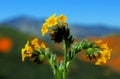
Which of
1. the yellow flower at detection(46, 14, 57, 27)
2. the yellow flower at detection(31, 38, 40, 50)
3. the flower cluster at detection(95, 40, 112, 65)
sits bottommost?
the flower cluster at detection(95, 40, 112, 65)

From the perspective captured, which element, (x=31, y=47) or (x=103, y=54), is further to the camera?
(x=31, y=47)

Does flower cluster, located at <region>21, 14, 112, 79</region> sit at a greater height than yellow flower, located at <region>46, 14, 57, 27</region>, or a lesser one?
lesser

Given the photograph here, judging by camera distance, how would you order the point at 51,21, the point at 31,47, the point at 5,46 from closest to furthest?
the point at 51,21 → the point at 31,47 → the point at 5,46

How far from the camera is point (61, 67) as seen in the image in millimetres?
7320

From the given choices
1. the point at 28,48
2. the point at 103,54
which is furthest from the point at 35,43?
the point at 103,54

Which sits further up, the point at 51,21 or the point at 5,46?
the point at 5,46

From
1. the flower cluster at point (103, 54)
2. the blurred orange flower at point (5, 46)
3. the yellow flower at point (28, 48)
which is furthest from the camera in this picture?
the blurred orange flower at point (5, 46)

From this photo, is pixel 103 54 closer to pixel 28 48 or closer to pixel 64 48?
pixel 64 48

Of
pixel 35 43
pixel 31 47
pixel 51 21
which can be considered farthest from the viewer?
pixel 31 47

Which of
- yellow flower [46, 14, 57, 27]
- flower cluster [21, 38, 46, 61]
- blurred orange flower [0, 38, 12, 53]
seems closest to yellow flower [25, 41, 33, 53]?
flower cluster [21, 38, 46, 61]

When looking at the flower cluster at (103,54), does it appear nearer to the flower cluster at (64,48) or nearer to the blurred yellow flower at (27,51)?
the flower cluster at (64,48)

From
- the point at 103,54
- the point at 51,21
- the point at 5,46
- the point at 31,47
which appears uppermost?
the point at 5,46

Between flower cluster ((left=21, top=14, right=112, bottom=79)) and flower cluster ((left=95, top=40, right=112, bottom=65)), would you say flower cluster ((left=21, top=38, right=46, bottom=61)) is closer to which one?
flower cluster ((left=21, top=14, right=112, bottom=79))

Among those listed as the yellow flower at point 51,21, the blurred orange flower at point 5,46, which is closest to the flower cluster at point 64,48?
the yellow flower at point 51,21
